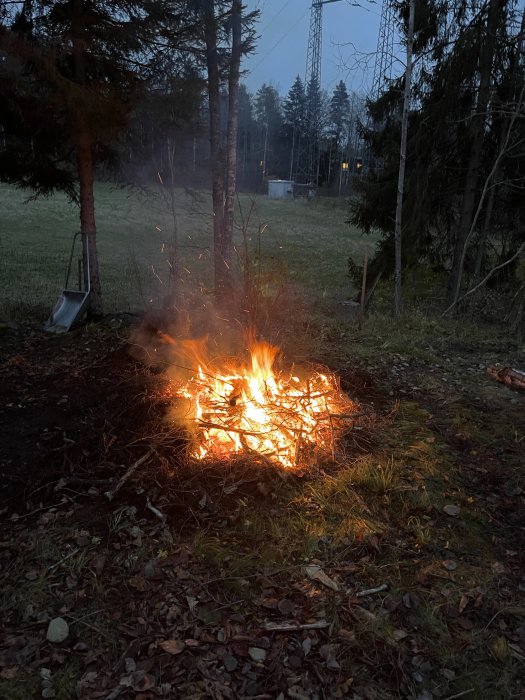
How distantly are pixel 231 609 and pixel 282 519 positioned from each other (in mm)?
736

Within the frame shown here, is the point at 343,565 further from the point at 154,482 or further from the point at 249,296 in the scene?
the point at 249,296

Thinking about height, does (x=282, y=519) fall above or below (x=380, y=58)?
below

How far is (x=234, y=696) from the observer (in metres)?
2.12

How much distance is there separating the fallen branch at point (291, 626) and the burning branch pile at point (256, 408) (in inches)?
49.8

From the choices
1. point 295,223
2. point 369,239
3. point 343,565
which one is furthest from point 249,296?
point 295,223

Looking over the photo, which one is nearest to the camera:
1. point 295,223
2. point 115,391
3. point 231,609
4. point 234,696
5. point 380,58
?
point 234,696

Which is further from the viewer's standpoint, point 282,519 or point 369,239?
point 369,239

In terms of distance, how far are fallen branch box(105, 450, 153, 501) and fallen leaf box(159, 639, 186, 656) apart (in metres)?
1.20

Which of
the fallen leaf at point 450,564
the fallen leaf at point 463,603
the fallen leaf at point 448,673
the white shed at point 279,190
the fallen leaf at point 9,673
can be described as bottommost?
the fallen leaf at point 9,673

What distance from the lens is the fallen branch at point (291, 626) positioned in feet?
7.96

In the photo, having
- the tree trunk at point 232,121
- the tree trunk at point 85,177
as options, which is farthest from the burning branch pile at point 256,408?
the tree trunk at point 232,121

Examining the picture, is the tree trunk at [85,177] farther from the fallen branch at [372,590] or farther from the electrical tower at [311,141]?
the electrical tower at [311,141]

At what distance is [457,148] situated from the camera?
31.5 feet

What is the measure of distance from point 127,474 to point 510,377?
4.33 m
